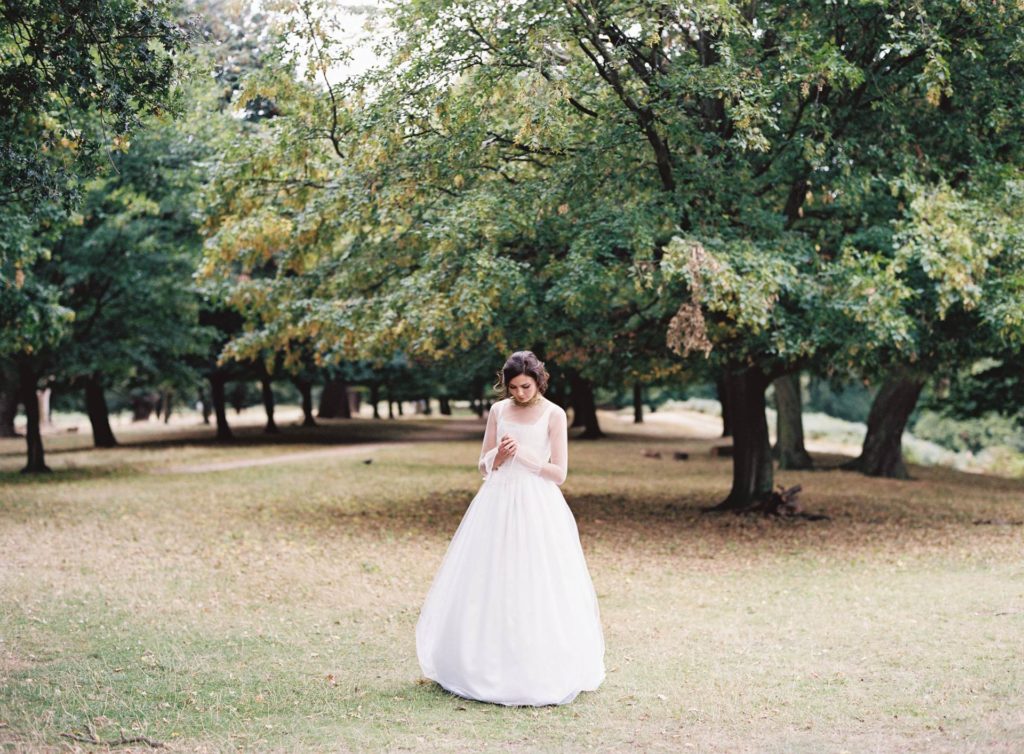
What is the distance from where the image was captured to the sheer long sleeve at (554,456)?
699cm

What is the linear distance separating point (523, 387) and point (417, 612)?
4.03m

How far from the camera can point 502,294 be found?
46.2 feet

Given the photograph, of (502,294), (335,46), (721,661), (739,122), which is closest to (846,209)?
(739,122)

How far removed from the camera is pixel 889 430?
27266mm

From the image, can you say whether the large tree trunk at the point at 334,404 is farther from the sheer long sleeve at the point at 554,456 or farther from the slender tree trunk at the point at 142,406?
the sheer long sleeve at the point at 554,456

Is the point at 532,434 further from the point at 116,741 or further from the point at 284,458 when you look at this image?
the point at 284,458

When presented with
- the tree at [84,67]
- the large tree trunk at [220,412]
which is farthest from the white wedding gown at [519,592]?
the large tree trunk at [220,412]

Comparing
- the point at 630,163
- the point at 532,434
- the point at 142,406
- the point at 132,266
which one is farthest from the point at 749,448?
the point at 142,406

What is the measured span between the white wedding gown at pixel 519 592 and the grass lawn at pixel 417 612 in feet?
0.66

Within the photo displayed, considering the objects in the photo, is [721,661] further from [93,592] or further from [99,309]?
[99,309]

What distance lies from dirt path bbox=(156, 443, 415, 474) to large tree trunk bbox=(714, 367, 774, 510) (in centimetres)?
1364

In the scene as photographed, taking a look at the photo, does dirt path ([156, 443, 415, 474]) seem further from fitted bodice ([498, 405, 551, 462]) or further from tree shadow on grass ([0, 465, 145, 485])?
fitted bodice ([498, 405, 551, 462])

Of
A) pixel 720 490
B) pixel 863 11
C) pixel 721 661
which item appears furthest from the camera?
pixel 720 490

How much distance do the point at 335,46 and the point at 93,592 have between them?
7496mm
